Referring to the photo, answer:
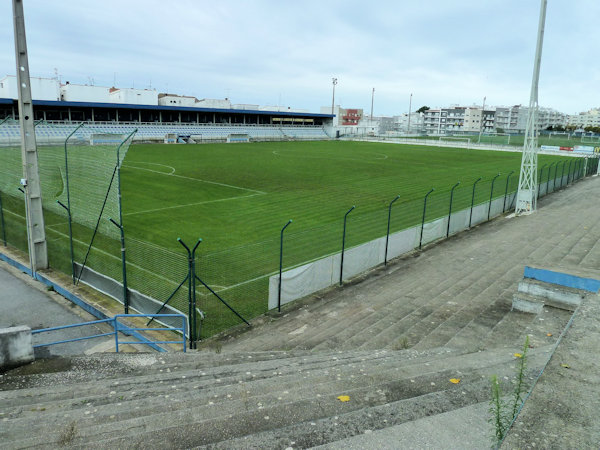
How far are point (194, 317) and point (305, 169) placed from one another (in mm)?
31786

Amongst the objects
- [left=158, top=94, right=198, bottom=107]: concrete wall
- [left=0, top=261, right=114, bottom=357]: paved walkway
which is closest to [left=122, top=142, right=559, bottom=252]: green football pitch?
[left=0, top=261, right=114, bottom=357]: paved walkway

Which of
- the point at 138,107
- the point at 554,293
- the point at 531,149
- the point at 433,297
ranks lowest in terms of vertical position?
the point at 433,297

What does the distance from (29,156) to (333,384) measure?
11.7m

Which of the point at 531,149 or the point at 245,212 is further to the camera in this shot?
the point at 531,149

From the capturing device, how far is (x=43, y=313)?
11.5 metres

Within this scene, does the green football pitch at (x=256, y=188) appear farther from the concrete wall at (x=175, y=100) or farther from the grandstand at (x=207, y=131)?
the concrete wall at (x=175, y=100)

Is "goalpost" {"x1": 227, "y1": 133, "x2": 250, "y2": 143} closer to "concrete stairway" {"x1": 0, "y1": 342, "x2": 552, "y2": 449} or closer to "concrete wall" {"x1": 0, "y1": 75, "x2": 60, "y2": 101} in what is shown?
"concrete wall" {"x1": 0, "y1": 75, "x2": 60, "y2": 101}

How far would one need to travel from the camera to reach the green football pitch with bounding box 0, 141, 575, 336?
13.1 meters

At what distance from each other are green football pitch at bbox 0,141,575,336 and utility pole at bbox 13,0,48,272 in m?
0.76

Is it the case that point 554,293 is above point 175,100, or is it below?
below

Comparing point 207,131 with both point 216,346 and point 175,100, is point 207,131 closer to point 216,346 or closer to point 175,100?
point 175,100

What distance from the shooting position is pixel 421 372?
6.48 metres

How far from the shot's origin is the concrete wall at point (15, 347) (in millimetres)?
7516

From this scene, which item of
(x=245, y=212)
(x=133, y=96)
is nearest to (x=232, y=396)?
(x=245, y=212)
